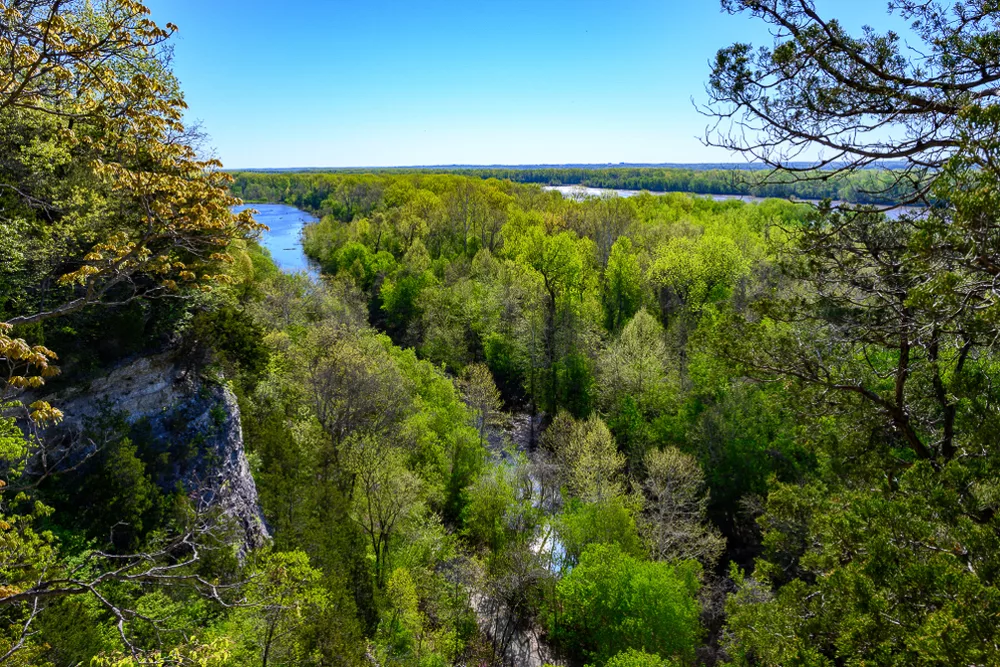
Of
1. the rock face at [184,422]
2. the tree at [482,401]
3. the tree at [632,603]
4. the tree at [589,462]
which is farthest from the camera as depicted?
the tree at [482,401]

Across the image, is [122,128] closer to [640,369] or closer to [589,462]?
[589,462]

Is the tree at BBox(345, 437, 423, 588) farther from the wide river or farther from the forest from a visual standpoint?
the wide river

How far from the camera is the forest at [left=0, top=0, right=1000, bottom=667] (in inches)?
183

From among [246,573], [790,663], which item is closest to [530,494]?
[246,573]

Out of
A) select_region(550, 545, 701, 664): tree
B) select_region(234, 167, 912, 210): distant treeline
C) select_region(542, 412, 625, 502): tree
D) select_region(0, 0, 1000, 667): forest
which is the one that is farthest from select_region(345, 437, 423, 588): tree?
select_region(234, 167, 912, 210): distant treeline

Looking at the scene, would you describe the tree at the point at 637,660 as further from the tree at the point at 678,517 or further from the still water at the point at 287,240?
the still water at the point at 287,240

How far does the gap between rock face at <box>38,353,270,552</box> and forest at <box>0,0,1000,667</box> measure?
7 cm

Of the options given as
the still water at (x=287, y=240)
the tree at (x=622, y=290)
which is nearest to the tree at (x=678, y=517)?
the tree at (x=622, y=290)

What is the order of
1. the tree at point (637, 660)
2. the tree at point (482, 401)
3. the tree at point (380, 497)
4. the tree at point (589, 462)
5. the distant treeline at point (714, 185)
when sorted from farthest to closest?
the tree at point (482, 401), the tree at point (589, 462), the tree at point (380, 497), the tree at point (637, 660), the distant treeline at point (714, 185)

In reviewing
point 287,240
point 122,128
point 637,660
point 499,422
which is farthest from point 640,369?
point 287,240

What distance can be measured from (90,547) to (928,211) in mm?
14549

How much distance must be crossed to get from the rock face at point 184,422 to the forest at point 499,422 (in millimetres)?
73

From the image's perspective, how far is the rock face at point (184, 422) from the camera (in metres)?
11.9

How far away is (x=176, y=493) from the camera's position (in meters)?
12.3
